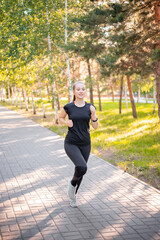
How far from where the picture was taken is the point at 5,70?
813 inches

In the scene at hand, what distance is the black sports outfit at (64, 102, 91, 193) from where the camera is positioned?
468 cm

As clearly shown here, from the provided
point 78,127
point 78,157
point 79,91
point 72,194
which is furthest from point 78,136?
point 72,194

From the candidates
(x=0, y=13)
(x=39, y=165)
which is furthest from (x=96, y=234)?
(x=0, y=13)

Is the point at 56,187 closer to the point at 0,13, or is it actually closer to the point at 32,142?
the point at 32,142

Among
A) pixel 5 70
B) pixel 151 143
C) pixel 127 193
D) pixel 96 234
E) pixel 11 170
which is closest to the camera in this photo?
pixel 96 234

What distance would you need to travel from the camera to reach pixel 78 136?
4.75m

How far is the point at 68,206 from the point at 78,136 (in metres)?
1.37

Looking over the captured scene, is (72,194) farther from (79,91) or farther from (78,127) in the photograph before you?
(79,91)

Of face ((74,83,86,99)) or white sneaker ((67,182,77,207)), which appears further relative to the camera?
white sneaker ((67,182,77,207))

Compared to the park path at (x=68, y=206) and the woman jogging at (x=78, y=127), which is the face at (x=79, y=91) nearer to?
the woman jogging at (x=78, y=127)

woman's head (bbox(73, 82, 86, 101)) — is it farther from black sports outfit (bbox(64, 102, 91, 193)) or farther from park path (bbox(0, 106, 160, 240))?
park path (bbox(0, 106, 160, 240))

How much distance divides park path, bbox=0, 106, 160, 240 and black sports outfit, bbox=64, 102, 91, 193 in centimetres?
80

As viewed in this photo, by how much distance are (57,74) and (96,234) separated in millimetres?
15009

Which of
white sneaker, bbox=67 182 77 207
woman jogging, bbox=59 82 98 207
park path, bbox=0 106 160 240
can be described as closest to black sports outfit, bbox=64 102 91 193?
woman jogging, bbox=59 82 98 207
